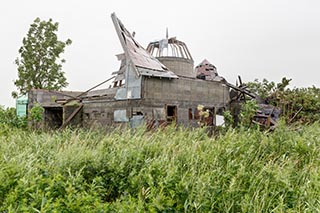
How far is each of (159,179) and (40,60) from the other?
19.0m

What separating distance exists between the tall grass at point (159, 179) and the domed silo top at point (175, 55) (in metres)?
8.56

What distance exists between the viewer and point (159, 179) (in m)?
3.88

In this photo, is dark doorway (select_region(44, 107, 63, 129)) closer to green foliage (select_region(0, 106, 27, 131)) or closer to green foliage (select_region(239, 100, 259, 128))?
green foliage (select_region(0, 106, 27, 131))

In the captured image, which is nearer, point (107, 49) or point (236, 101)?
point (236, 101)

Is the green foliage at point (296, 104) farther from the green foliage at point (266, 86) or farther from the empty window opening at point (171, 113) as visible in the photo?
the empty window opening at point (171, 113)

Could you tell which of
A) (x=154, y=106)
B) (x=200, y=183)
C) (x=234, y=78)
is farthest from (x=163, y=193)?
(x=234, y=78)

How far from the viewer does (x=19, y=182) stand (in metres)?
3.36

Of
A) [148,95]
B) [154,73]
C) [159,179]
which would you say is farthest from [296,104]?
[159,179]

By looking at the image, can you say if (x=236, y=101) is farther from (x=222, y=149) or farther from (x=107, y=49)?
(x=222, y=149)

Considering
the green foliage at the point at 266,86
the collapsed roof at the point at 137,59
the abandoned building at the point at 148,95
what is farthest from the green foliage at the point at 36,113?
the green foliage at the point at 266,86

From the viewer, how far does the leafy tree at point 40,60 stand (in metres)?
20.2

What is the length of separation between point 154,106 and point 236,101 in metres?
5.27

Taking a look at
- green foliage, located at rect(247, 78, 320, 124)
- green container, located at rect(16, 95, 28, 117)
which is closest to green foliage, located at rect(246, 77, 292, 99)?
green foliage, located at rect(247, 78, 320, 124)

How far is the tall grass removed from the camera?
3.27 meters
